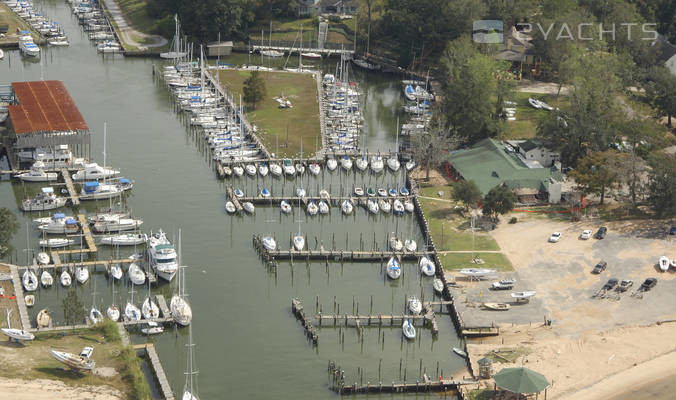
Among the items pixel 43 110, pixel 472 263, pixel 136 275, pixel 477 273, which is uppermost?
pixel 43 110

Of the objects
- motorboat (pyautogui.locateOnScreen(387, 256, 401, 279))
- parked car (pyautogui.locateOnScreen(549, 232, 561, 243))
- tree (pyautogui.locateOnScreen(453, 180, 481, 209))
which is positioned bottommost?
motorboat (pyautogui.locateOnScreen(387, 256, 401, 279))

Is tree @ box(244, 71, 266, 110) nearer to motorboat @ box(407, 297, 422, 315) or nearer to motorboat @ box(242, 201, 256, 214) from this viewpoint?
motorboat @ box(242, 201, 256, 214)

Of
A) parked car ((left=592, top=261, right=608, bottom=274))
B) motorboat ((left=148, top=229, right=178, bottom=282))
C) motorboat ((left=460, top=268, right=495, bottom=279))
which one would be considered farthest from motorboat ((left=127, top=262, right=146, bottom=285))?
parked car ((left=592, top=261, right=608, bottom=274))

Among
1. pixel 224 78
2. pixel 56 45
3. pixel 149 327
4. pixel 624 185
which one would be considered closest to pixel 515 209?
pixel 624 185

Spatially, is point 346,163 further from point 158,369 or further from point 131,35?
point 131,35

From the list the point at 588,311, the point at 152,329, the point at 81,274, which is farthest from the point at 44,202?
the point at 588,311

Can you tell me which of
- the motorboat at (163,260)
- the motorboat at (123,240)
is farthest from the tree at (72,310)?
the motorboat at (123,240)
